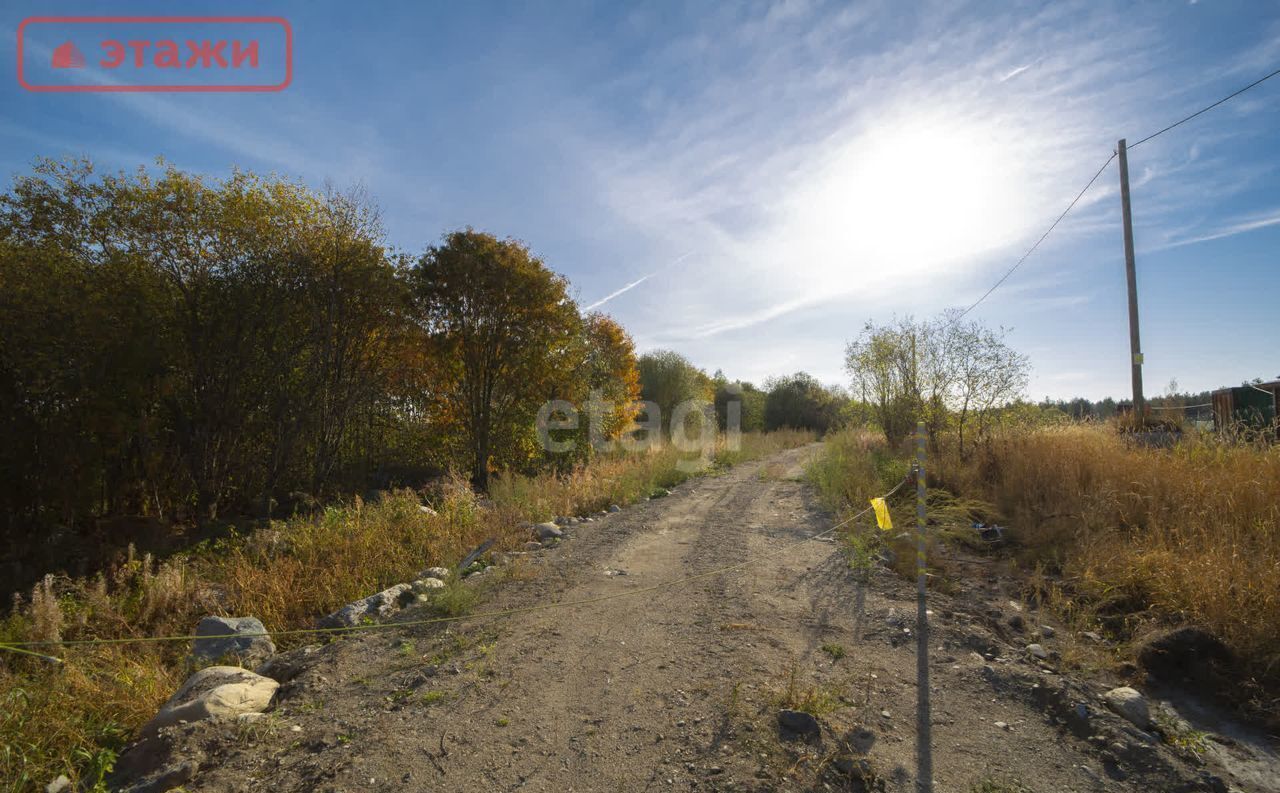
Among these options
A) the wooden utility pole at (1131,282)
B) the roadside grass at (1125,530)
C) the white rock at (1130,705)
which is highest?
the wooden utility pole at (1131,282)

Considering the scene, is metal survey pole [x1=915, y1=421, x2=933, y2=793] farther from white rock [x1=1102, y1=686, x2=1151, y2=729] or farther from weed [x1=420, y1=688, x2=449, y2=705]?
weed [x1=420, y1=688, x2=449, y2=705]

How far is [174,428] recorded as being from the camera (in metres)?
9.08

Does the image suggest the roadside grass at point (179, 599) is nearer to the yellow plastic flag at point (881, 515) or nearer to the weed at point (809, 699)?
the weed at point (809, 699)

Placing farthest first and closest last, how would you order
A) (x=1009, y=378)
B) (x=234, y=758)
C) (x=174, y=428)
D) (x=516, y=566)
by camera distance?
(x=1009, y=378) < (x=174, y=428) < (x=516, y=566) < (x=234, y=758)

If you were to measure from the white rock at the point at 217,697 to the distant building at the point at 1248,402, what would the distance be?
1409 cm

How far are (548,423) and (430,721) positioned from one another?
11486 mm

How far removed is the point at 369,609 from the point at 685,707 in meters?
3.09

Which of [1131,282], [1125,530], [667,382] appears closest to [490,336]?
[1125,530]

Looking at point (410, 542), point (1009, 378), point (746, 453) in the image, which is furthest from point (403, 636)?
point (746, 453)

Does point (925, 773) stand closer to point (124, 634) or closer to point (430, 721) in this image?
point (430, 721)

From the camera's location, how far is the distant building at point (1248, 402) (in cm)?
1070

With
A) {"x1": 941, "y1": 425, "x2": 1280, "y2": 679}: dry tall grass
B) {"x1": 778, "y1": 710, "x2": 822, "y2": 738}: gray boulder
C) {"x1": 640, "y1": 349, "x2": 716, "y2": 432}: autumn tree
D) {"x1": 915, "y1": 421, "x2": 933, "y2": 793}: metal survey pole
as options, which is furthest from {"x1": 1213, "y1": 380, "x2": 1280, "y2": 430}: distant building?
{"x1": 640, "y1": 349, "x2": 716, "y2": 432}: autumn tree

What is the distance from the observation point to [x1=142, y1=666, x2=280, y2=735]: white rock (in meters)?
2.90

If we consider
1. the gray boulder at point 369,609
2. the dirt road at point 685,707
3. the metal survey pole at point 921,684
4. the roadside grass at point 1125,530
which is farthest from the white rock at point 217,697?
the roadside grass at point 1125,530
